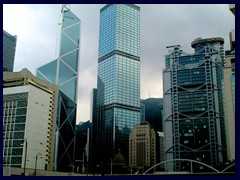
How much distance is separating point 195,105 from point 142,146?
28.7 metres

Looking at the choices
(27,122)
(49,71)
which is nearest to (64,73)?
(49,71)

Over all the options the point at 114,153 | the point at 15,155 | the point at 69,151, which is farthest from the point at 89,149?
the point at 15,155

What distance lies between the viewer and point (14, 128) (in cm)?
9762

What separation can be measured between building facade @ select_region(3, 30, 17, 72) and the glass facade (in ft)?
138

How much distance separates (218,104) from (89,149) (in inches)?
2484

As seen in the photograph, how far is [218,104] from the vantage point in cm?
14312

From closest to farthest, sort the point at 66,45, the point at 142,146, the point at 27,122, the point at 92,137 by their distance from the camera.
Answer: the point at 27,122
the point at 142,146
the point at 66,45
the point at 92,137

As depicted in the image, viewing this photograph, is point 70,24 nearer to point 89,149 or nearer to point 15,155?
point 89,149

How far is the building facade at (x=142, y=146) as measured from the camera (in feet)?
488

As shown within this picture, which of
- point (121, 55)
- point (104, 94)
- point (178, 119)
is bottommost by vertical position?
point (178, 119)

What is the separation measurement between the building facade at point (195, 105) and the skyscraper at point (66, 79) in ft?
129

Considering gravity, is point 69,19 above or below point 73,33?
above

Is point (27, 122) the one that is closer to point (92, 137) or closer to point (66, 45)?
point (66, 45)

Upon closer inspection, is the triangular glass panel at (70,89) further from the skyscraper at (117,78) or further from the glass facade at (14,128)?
the glass facade at (14,128)
